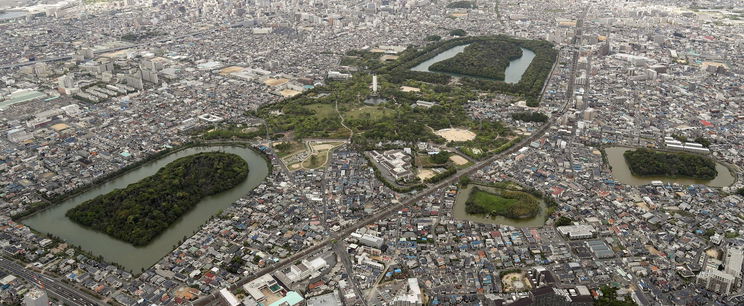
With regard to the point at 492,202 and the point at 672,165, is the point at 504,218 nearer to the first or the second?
the point at 492,202

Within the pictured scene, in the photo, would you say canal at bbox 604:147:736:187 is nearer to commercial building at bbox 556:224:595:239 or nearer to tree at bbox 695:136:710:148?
tree at bbox 695:136:710:148

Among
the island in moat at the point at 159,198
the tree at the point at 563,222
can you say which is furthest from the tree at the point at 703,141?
the island in moat at the point at 159,198

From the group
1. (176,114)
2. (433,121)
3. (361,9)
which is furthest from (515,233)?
(361,9)

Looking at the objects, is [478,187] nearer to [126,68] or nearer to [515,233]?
[515,233]

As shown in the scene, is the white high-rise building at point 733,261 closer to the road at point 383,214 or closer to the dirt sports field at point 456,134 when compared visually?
the road at point 383,214

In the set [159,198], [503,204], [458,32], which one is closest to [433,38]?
[458,32]
